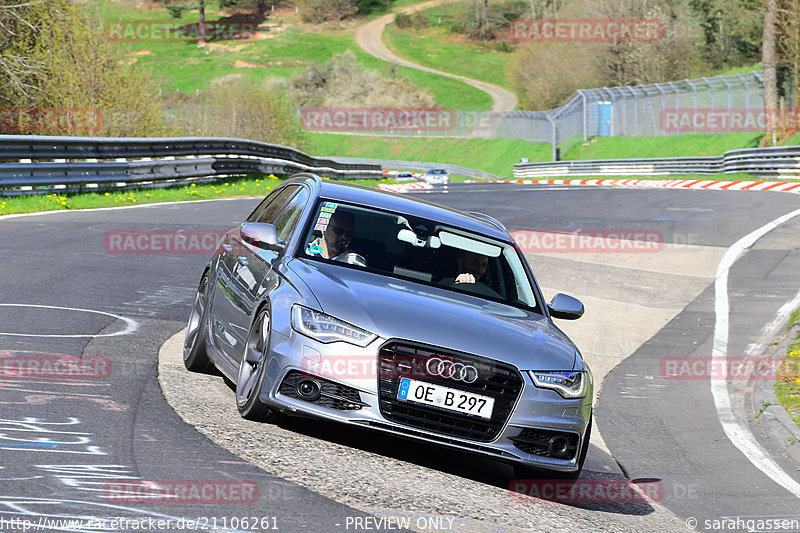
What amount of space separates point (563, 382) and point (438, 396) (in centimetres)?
79

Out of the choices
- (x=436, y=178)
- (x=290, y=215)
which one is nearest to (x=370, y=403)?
(x=290, y=215)

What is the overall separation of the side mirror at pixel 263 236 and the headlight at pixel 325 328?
1.09m

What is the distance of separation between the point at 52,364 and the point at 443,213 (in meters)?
2.93

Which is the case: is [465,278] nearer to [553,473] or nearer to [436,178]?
[553,473]

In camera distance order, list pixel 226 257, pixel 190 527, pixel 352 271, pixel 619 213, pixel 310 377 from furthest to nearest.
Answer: pixel 619 213 → pixel 226 257 → pixel 352 271 → pixel 310 377 → pixel 190 527

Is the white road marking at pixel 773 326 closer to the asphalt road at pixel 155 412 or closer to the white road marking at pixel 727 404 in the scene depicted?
the asphalt road at pixel 155 412

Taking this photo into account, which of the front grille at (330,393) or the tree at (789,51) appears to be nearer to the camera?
the front grille at (330,393)

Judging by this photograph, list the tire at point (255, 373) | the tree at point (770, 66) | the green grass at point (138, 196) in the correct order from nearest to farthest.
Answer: the tire at point (255, 373) < the green grass at point (138, 196) < the tree at point (770, 66)

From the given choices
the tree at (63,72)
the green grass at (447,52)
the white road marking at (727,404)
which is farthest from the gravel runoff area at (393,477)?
the green grass at (447,52)

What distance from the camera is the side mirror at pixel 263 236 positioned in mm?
7023

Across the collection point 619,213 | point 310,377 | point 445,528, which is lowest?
point 619,213

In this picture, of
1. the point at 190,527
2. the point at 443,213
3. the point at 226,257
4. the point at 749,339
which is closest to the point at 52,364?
the point at 226,257

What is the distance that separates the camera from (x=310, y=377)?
5.86 m

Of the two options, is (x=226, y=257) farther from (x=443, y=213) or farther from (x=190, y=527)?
(x=190, y=527)
